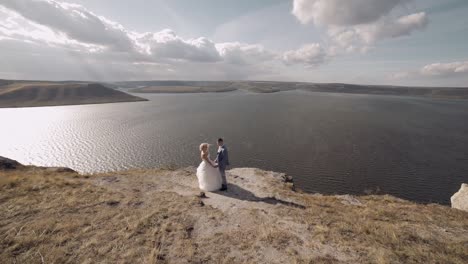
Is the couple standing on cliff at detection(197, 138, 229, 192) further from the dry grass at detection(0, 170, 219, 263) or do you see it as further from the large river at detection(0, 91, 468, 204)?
the large river at detection(0, 91, 468, 204)

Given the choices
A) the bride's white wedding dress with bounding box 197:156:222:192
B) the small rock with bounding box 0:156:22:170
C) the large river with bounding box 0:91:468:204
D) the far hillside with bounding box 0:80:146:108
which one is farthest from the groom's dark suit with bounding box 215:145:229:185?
the far hillside with bounding box 0:80:146:108

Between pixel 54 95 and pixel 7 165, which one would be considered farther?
pixel 54 95

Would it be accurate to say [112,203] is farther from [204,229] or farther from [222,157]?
[222,157]

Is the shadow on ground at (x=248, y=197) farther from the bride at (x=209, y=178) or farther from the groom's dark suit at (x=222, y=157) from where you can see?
the groom's dark suit at (x=222, y=157)

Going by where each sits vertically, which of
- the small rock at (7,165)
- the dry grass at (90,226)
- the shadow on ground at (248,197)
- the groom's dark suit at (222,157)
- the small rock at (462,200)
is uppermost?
the groom's dark suit at (222,157)

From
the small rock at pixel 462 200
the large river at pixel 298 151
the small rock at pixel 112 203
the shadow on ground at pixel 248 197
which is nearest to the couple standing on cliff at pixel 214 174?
the shadow on ground at pixel 248 197

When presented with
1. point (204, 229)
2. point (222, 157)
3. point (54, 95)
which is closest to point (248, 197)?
point (222, 157)

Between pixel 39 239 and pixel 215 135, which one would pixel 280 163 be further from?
pixel 39 239
